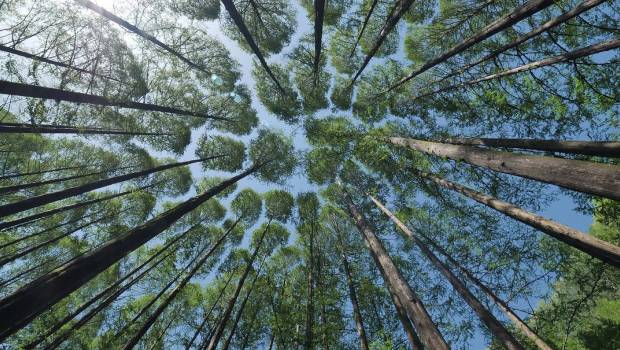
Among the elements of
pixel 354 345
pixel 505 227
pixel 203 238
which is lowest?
pixel 354 345

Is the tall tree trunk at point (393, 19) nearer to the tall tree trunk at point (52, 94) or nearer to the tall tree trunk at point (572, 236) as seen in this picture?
the tall tree trunk at point (572, 236)

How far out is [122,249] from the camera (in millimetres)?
3836

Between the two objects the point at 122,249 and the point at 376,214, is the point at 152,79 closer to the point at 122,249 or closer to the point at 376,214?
the point at 122,249

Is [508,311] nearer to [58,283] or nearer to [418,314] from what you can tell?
[418,314]

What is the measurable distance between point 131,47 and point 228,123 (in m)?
5.98

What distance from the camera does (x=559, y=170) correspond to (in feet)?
11.4

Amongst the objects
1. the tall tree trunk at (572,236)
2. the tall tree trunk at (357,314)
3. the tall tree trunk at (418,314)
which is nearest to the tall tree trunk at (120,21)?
the tall tree trunk at (418,314)

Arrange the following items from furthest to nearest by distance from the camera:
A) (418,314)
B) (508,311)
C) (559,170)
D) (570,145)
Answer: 1. (508,311)
2. (570,145)
3. (418,314)
4. (559,170)

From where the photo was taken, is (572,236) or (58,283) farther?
(572,236)

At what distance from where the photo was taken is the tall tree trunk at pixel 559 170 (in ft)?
9.46

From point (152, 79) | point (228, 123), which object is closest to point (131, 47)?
point (152, 79)

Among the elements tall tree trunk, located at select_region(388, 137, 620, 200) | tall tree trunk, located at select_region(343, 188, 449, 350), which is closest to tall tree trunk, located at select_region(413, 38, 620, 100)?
tall tree trunk, located at select_region(388, 137, 620, 200)

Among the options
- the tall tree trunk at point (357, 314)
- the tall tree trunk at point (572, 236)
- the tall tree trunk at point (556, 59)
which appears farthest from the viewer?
the tall tree trunk at point (357, 314)

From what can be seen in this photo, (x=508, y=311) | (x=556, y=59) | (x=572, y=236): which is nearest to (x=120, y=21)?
(x=572, y=236)
